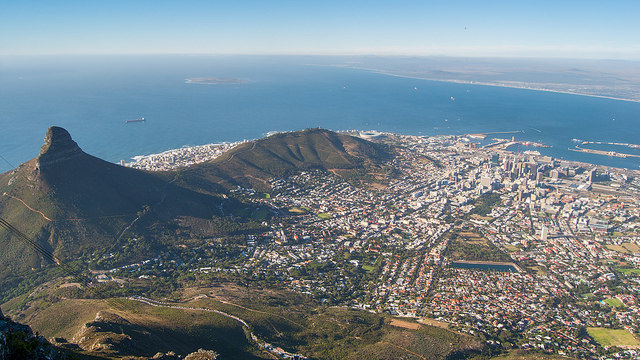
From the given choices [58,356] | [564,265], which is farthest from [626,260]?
[58,356]

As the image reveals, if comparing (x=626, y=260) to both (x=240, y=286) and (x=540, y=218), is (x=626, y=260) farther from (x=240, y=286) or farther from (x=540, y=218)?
(x=240, y=286)

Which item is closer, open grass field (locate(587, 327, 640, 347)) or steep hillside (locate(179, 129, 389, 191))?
open grass field (locate(587, 327, 640, 347))

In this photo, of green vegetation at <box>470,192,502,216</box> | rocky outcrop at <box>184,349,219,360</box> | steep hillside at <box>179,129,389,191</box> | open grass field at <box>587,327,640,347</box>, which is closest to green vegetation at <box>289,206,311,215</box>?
steep hillside at <box>179,129,389,191</box>

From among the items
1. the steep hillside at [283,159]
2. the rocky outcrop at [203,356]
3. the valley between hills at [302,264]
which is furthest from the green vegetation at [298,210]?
the rocky outcrop at [203,356]

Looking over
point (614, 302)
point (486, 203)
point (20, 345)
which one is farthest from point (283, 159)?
point (20, 345)

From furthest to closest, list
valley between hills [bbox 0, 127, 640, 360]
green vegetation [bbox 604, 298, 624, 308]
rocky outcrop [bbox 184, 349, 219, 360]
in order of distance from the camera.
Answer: green vegetation [bbox 604, 298, 624, 308], valley between hills [bbox 0, 127, 640, 360], rocky outcrop [bbox 184, 349, 219, 360]

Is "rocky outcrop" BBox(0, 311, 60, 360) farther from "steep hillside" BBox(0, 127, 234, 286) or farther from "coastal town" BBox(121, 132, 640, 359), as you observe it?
"steep hillside" BBox(0, 127, 234, 286)
